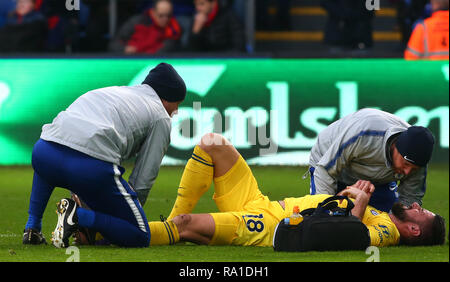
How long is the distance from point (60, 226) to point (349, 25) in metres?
9.11

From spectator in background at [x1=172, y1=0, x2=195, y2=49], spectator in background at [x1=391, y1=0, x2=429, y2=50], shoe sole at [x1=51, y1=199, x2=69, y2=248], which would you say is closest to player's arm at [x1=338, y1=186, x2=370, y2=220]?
shoe sole at [x1=51, y1=199, x2=69, y2=248]

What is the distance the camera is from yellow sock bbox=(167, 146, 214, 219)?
7.54 meters

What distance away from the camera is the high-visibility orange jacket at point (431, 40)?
13680mm

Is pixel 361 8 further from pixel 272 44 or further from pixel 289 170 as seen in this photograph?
pixel 289 170

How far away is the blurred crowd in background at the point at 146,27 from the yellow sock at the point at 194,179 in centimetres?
699

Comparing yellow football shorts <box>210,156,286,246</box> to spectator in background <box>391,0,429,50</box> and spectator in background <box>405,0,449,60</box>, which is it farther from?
spectator in background <box>391,0,429,50</box>

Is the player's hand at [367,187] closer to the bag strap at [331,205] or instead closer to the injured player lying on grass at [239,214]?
the injured player lying on grass at [239,214]

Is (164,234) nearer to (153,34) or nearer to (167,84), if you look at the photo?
(167,84)

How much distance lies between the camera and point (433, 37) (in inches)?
539

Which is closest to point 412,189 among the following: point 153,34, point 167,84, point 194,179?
point 194,179

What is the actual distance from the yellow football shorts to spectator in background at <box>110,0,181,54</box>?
7.17m

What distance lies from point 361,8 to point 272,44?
2019mm

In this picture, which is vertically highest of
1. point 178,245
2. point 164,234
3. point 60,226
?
point 60,226

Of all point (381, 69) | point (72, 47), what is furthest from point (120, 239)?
point (72, 47)
